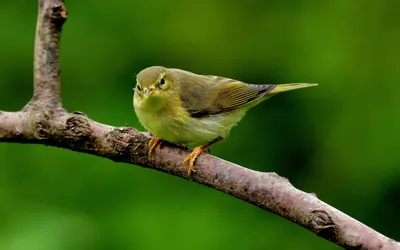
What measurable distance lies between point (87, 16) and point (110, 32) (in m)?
0.19

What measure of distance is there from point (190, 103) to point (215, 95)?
0.59 ft

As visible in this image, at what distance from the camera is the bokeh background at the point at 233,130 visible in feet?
12.8

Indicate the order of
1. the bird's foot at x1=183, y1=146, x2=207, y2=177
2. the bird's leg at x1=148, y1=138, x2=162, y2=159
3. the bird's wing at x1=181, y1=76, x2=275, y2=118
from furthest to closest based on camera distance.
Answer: the bird's wing at x1=181, y1=76, x2=275, y2=118
the bird's leg at x1=148, y1=138, x2=162, y2=159
the bird's foot at x1=183, y1=146, x2=207, y2=177

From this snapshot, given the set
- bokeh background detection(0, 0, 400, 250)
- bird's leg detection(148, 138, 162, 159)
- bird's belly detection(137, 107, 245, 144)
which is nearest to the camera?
bird's leg detection(148, 138, 162, 159)

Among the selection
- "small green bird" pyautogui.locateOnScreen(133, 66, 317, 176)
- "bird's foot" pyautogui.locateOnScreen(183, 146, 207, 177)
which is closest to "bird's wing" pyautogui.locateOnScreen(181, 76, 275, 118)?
"small green bird" pyautogui.locateOnScreen(133, 66, 317, 176)

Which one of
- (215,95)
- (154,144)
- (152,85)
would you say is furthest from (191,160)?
(215,95)

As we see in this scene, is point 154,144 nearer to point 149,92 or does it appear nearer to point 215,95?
point 149,92

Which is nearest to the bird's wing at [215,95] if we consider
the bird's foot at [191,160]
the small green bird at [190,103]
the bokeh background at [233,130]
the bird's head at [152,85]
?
the small green bird at [190,103]

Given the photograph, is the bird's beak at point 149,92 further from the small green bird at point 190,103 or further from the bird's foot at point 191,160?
the bird's foot at point 191,160

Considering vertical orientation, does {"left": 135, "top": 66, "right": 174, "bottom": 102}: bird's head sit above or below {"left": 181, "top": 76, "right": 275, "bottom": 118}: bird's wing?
above

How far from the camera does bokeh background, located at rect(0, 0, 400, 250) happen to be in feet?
12.8

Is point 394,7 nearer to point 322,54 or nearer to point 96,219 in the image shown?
point 322,54

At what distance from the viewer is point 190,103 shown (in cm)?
376

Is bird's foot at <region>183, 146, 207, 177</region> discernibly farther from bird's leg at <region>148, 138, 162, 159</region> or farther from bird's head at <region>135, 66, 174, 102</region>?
bird's head at <region>135, 66, 174, 102</region>
